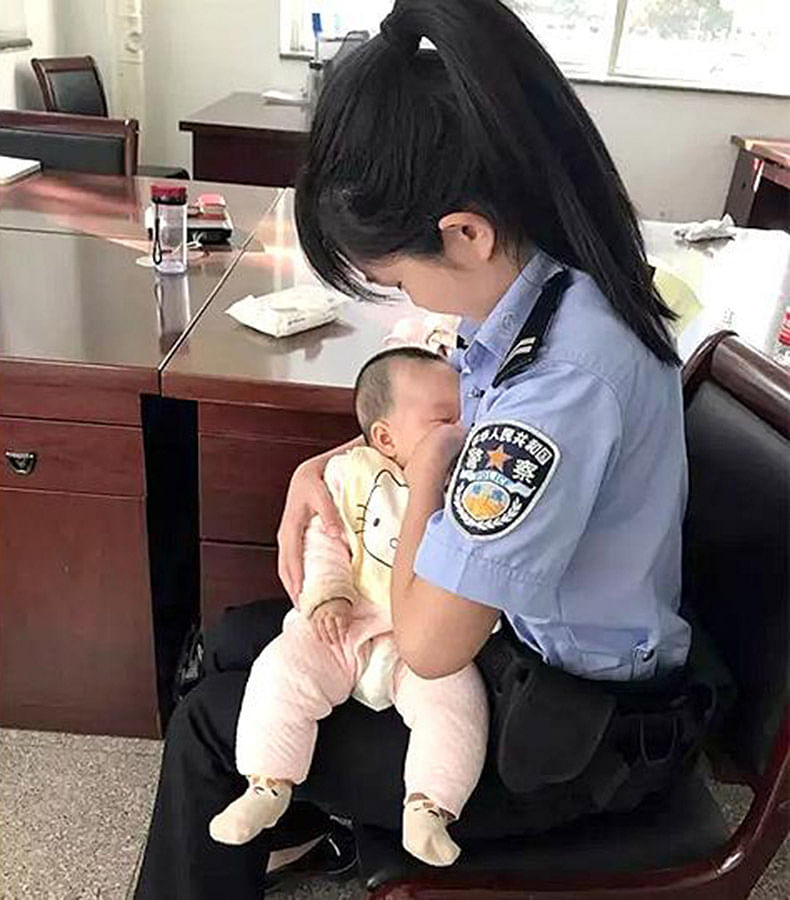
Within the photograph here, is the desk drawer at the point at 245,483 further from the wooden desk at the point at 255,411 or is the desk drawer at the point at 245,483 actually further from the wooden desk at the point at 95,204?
the wooden desk at the point at 95,204

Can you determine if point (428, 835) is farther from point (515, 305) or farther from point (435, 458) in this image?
point (515, 305)

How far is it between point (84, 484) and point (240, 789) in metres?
0.54

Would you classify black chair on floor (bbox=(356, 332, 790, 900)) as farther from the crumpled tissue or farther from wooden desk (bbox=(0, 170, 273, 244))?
the crumpled tissue

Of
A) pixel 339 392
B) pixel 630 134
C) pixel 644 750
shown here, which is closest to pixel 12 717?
pixel 339 392

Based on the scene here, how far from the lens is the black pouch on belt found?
85cm

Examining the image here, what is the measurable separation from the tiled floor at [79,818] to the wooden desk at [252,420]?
309 millimetres

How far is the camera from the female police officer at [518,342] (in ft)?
2.44

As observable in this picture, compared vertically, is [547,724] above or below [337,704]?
above

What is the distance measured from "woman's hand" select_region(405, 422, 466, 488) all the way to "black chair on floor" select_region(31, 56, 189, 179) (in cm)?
304

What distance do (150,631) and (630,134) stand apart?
3741 mm

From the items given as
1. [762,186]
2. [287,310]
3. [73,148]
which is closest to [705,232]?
[287,310]

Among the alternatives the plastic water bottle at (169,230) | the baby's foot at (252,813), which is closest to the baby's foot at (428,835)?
the baby's foot at (252,813)

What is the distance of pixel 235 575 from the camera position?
1.47 m

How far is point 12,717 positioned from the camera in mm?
1611
